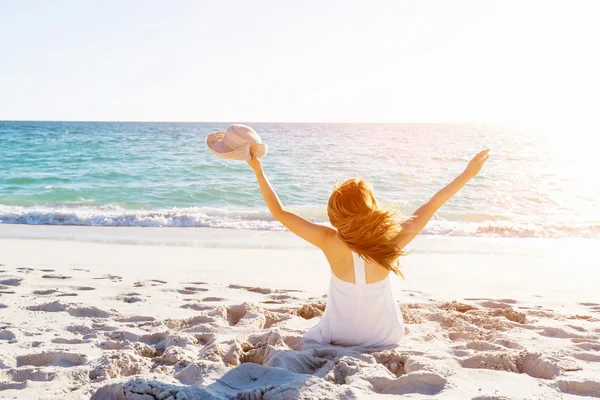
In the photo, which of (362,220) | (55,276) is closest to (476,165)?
(362,220)

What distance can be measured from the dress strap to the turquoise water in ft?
24.7

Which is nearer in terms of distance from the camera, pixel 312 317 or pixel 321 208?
pixel 312 317

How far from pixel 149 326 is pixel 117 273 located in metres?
2.30

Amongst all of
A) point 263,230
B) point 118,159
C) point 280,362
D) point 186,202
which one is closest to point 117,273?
point 280,362

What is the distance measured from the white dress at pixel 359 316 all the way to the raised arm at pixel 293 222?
0.28 metres

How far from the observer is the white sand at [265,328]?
2938 mm

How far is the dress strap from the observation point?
338cm

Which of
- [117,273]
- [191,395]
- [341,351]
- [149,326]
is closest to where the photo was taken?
[191,395]

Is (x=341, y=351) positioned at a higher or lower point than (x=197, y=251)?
higher

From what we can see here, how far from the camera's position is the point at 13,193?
51.3 ft

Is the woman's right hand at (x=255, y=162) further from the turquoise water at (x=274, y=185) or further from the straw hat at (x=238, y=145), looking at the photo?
the turquoise water at (x=274, y=185)

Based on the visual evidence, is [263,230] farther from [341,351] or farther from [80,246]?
[341,351]

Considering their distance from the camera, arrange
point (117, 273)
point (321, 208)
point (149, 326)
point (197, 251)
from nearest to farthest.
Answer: point (149, 326) → point (117, 273) → point (197, 251) → point (321, 208)

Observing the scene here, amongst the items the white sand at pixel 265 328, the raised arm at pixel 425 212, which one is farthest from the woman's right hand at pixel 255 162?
the white sand at pixel 265 328
